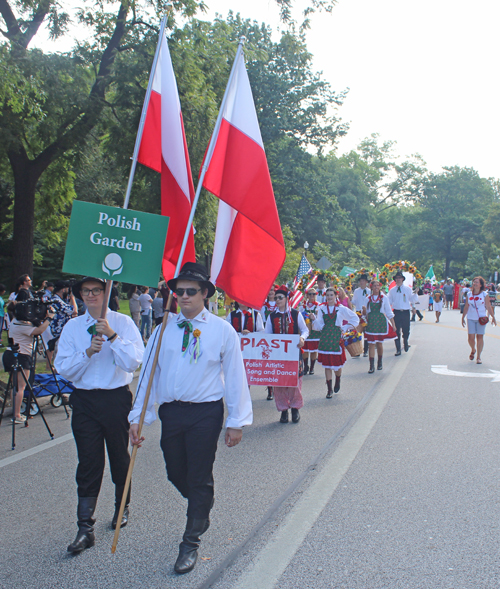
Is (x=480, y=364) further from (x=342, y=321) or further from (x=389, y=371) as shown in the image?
(x=342, y=321)

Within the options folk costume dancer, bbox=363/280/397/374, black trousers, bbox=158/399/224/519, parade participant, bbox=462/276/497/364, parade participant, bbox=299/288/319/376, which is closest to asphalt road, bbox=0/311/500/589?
black trousers, bbox=158/399/224/519

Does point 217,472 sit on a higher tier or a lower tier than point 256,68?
lower

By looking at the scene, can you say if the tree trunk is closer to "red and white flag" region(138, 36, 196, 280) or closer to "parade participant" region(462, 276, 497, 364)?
"parade participant" region(462, 276, 497, 364)

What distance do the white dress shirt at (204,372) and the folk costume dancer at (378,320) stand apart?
8642mm

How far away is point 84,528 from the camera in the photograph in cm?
382

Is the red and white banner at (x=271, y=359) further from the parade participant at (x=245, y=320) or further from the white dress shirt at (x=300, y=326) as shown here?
the parade participant at (x=245, y=320)

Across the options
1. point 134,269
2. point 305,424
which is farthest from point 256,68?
point 134,269

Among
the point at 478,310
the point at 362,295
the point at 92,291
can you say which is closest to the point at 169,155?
the point at 92,291

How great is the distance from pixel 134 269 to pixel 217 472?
228cm

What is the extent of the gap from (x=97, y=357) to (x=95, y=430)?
495 millimetres

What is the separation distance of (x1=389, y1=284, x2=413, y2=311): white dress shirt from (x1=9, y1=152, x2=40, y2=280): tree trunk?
963 centimetres

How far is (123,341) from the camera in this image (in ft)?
13.2

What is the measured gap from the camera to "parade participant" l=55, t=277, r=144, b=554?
12.9ft

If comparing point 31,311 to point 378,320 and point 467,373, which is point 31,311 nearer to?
point 378,320
